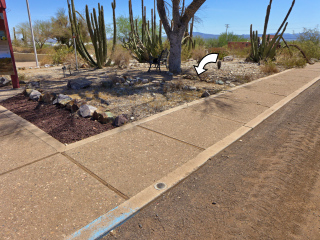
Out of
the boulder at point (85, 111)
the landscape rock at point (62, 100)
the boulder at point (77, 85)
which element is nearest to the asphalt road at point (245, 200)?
the boulder at point (85, 111)

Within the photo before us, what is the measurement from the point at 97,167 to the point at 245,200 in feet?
6.39

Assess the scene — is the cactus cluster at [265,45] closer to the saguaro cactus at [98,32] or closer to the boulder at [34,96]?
the saguaro cactus at [98,32]

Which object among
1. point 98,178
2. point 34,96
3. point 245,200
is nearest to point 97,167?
point 98,178

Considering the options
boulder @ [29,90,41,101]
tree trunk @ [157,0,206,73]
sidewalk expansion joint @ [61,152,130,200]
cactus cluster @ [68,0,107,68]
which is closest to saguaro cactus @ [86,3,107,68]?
cactus cluster @ [68,0,107,68]

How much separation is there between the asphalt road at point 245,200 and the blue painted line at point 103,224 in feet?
0.17

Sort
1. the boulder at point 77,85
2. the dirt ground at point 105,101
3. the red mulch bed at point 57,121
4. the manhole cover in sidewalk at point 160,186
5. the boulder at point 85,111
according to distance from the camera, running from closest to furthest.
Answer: the manhole cover in sidewalk at point 160,186 → the red mulch bed at point 57,121 → the dirt ground at point 105,101 → the boulder at point 85,111 → the boulder at point 77,85

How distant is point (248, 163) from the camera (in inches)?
142

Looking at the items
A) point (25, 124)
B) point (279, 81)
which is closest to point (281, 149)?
point (25, 124)

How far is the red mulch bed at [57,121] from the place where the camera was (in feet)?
14.6

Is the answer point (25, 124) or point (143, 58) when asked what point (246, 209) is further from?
point (143, 58)

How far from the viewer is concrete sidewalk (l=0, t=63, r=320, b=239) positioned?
2.42 m

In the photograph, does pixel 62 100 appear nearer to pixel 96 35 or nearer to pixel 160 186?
pixel 160 186

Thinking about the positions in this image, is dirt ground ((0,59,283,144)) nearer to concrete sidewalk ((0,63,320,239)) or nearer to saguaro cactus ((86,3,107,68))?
concrete sidewalk ((0,63,320,239))

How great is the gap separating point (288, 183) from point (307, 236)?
0.91 m
